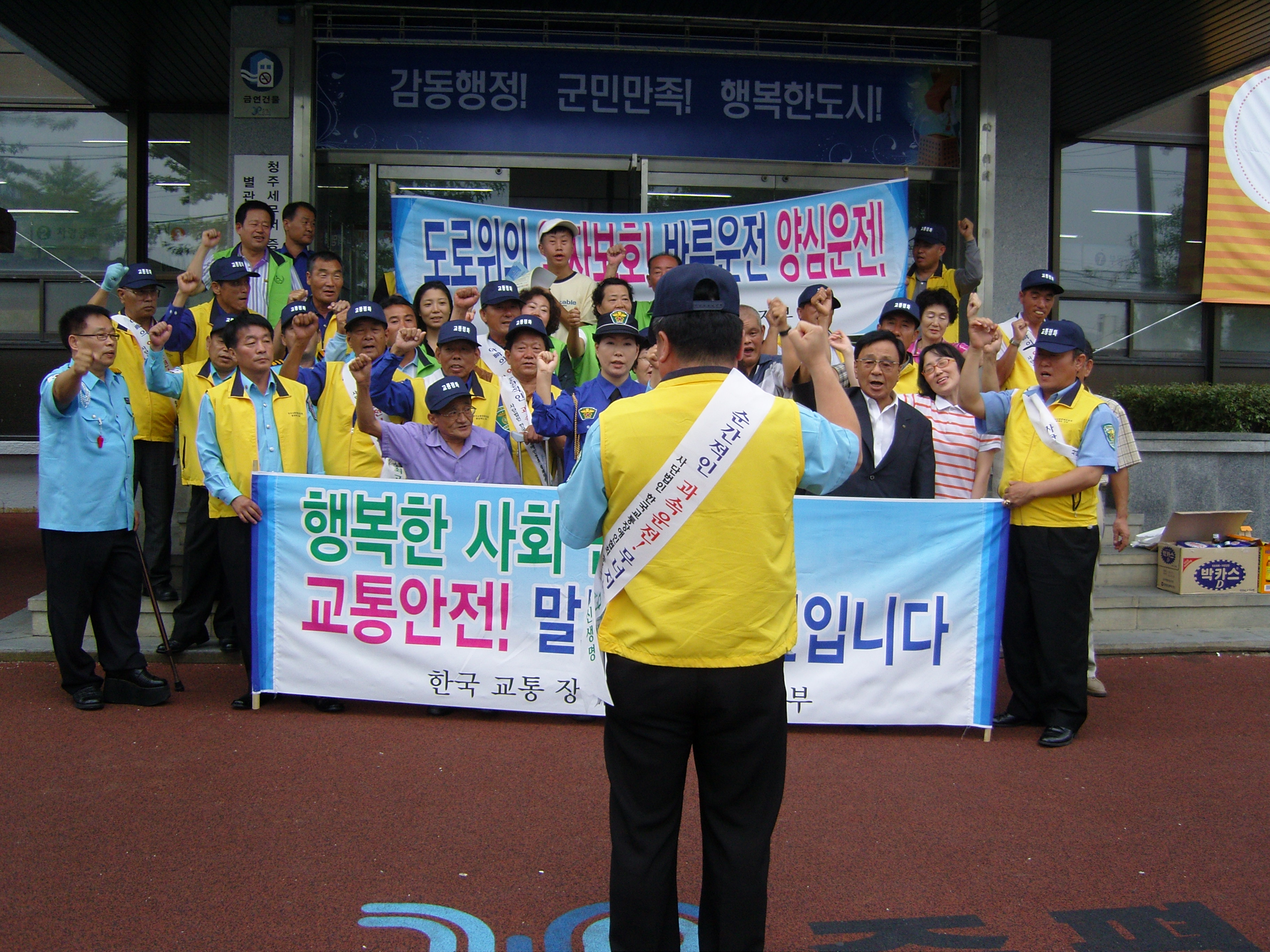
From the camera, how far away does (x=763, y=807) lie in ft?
8.31

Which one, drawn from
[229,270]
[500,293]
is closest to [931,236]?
[500,293]

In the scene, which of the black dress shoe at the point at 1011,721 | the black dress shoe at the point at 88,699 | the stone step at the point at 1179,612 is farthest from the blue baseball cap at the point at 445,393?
the stone step at the point at 1179,612

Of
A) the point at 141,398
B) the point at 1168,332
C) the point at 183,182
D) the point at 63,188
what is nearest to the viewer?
the point at 141,398

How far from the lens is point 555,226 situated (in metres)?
7.50

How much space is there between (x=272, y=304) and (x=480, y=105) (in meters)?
2.76

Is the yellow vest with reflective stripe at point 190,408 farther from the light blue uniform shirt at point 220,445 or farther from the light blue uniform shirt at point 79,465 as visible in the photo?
the light blue uniform shirt at point 79,465

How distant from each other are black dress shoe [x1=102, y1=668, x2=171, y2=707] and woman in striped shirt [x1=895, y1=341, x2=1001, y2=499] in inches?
160

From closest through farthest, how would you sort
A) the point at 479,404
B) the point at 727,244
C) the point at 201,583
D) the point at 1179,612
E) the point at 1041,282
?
the point at 479,404
the point at 201,583
the point at 1041,282
the point at 1179,612
the point at 727,244

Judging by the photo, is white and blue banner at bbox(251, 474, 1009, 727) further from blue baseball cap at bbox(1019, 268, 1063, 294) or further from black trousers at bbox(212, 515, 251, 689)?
blue baseball cap at bbox(1019, 268, 1063, 294)

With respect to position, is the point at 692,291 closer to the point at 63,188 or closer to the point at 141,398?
the point at 141,398

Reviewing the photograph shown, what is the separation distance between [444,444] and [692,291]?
311cm

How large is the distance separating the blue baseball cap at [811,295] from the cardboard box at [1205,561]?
280 centimetres

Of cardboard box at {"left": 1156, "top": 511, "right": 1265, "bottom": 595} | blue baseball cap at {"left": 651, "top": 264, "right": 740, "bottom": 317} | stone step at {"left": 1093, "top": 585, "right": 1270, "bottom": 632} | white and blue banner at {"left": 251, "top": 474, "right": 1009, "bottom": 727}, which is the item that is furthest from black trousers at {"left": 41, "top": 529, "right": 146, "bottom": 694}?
cardboard box at {"left": 1156, "top": 511, "right": 1265, "bottom": 595}

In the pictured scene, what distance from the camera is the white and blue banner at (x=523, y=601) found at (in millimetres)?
4965
